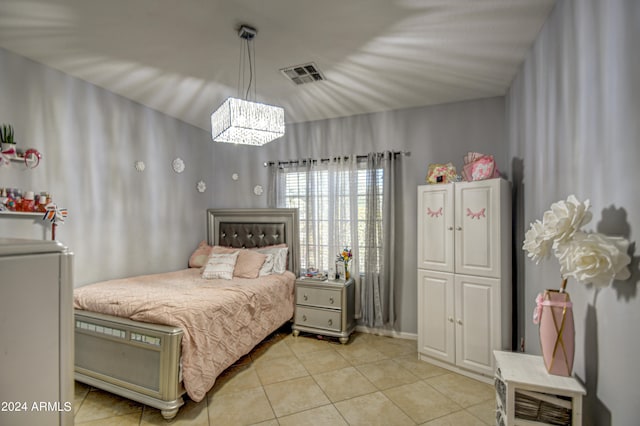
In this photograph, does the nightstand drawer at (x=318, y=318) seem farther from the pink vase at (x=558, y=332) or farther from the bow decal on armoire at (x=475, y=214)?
the pink vase at (x=558, y=332)

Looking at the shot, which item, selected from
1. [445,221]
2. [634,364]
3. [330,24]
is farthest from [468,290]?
[330,24]

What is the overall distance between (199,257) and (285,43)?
114 inches

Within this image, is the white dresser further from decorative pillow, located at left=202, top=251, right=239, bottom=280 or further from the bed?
decorative pillow, located at left=202, top=251, right=239, bottom=280

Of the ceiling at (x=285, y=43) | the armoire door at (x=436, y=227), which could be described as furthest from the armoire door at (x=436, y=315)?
the ceiling at (x=285, y=43)

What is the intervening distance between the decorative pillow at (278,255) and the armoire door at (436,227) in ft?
5.37

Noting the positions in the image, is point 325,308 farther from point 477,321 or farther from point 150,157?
point 150,157

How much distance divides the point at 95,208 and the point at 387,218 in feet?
10.1

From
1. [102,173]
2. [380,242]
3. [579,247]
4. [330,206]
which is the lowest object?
[380,242]

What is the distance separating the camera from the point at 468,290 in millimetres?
2646

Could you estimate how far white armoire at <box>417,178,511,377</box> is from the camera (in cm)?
252

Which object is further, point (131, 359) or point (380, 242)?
point (380, 242)

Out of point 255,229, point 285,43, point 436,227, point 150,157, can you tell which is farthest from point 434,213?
point 150,157

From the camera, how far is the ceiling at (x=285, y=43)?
1842mm

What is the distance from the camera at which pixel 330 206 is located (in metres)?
3.79
